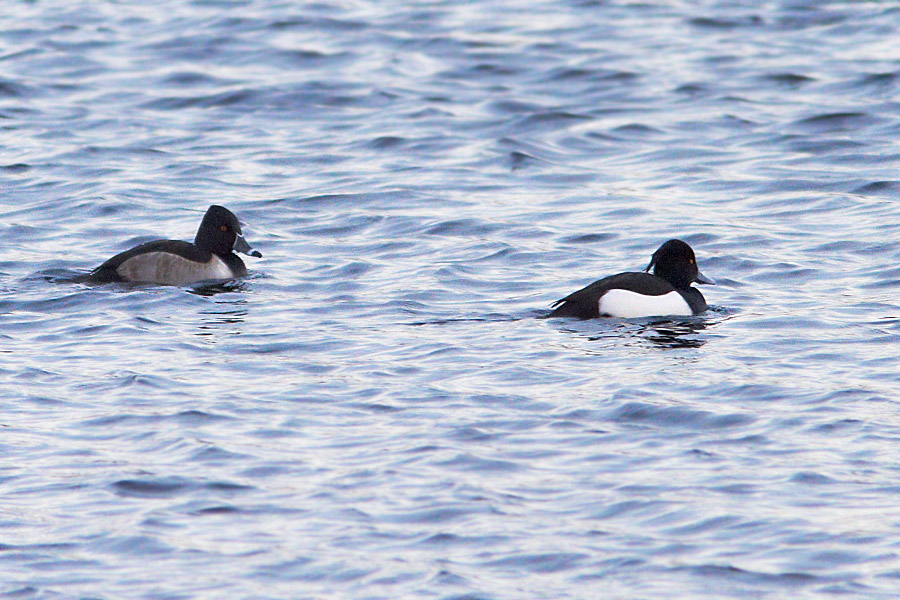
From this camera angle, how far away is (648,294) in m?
10.4

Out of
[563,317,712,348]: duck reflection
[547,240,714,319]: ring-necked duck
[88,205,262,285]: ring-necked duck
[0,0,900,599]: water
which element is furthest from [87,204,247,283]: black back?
[563,317,712,348]: duck reflection

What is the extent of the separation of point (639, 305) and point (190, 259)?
3.47 m

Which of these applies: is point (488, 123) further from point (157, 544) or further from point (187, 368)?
point (157, 544)

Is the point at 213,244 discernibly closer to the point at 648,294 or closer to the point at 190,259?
the point at 190,259

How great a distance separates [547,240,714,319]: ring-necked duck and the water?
0.13 m

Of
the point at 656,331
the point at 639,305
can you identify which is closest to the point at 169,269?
the point at 639,305

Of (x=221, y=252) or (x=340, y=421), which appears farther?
(x=221, y=252)

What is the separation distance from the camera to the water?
6.54 meters

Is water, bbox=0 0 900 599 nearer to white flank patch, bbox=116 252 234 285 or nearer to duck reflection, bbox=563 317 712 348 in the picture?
duck reflection, bbox=563 317 712 348

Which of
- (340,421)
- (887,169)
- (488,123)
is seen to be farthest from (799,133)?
(340,421)

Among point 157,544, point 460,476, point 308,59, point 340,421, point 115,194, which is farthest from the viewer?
point 308,59

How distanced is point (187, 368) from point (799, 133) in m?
9.30

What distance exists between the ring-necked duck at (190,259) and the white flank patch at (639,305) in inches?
122

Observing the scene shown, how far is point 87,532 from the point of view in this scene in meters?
6.68
